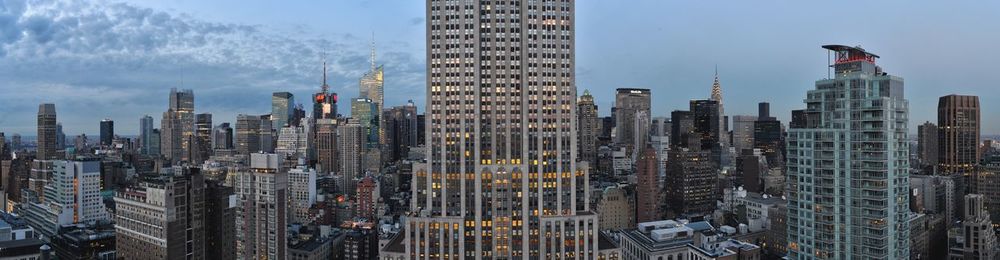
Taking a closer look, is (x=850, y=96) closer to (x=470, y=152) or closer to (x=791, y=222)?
(x=791, y=222)

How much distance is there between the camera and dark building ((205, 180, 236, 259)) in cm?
16225

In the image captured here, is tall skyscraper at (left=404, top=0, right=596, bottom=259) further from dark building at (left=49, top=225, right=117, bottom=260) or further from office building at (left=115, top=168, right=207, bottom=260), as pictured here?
dark building at (left=49, top=225, right=117, bottom=260)

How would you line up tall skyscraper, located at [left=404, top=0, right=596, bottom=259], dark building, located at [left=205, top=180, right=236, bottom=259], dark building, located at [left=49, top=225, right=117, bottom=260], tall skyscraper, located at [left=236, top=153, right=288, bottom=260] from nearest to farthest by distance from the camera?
tall skyscraper, located at [left=404, top=0, right=596, bottom=259] → dark building, located at [left=205, top=180, right=236, bottom=259] → tall skyscraper, located at [left=236, top=153, right=288, bottom=260] → dark building, located at [left=49, top=225, right=117, bottom=260]

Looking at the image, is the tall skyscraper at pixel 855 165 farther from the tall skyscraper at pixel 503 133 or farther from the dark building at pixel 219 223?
the dark building at pixel 219 223

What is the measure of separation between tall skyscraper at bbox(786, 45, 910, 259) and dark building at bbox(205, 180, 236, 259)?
125 m

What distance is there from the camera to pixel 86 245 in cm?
17838

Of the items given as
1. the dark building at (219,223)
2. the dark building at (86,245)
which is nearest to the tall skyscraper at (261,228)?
the dark building at (219,223)

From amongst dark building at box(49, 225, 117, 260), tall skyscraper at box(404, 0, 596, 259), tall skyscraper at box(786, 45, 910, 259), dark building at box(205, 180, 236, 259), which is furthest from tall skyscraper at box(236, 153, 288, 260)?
tall skyscraper at box(786, 45, 910, 259)

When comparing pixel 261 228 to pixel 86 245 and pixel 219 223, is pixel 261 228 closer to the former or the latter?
pixel 219 223

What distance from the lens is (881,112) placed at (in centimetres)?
10662

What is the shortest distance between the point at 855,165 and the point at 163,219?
136 metres

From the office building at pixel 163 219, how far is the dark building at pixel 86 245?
55.5 feet

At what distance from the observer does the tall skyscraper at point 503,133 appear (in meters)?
138

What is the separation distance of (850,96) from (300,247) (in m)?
138
